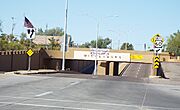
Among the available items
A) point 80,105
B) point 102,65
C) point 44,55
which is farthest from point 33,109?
point 102,65

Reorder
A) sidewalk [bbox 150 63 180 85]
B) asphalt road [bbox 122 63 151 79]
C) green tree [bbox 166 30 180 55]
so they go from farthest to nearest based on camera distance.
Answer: green tree [bbox 166 30 180 55], asphalt road [bbox 122 63 151 79], sidewalk [bbox 150 63 180 85]

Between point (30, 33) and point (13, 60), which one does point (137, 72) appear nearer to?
point (13, 60)

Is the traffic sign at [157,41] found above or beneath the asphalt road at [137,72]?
above

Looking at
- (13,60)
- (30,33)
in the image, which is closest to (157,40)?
(30,33)

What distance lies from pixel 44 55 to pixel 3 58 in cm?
2520

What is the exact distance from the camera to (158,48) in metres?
39.8

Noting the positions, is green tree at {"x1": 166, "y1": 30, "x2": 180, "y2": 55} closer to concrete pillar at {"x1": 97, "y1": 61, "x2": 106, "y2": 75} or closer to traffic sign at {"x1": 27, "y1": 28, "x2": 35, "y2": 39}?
concrete pillar at {"x1": 97, "y1": 61, "x2": 106, "y2": 75}

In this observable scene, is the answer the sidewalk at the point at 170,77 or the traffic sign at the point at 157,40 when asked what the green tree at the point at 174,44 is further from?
the traffic sign at the point at 157,40

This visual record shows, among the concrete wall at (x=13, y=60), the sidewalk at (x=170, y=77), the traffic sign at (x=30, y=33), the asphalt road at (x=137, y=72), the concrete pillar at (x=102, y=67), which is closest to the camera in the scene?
the sidewalk at (x=170, y=77)

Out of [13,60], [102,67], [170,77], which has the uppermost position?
[13,60]

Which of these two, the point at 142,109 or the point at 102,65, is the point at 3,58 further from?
the point at 102,65

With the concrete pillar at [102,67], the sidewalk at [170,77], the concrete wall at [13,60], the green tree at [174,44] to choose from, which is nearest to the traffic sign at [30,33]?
the concrete wall at [13,60]

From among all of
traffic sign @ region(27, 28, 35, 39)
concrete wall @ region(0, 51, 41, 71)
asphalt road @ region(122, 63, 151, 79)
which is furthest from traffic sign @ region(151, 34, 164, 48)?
asphalt road @ region(122, 63, 151, 79)

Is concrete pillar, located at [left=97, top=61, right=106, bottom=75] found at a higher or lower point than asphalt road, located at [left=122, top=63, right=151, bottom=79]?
higher
